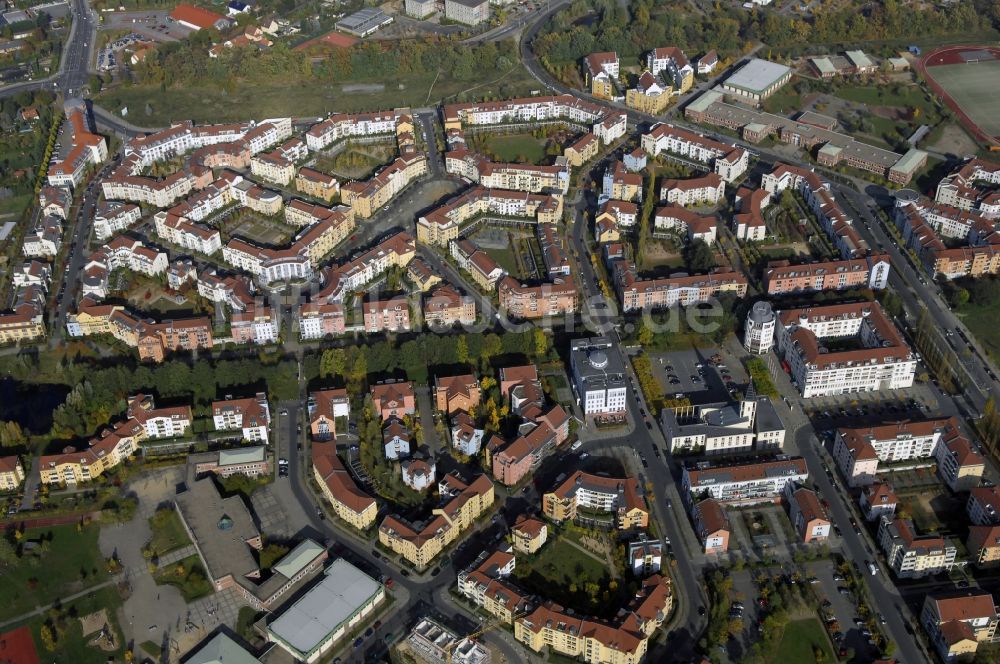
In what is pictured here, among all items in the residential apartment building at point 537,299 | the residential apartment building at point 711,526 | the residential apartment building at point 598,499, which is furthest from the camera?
the residential apartment building at point 537,299

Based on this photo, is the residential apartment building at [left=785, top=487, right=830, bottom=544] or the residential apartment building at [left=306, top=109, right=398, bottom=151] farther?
the residential apartment building at [left=306, top=109, right=398, bottom=151]

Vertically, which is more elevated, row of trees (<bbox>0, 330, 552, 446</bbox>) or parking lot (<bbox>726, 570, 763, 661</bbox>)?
row of trees (<bbox>0, 330, 552, 446</bbox>)

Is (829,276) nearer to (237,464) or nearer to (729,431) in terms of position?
(729,431)

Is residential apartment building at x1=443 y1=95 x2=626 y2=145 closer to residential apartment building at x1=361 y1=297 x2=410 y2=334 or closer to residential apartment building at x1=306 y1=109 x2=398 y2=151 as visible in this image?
residential apartment building at x1=306 y1=109 x2=398 y2=151

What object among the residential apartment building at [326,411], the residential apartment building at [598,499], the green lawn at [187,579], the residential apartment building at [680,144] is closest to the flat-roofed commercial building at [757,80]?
the residential apartment building at [680,144]

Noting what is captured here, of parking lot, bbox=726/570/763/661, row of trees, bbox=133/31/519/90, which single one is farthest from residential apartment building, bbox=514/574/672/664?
row of trees, bbox=133/31/519/90

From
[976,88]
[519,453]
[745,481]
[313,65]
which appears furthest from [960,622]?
[313,65]

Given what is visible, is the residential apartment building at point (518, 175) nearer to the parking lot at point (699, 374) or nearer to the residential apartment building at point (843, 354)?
the parking lot at point (699, 374)
